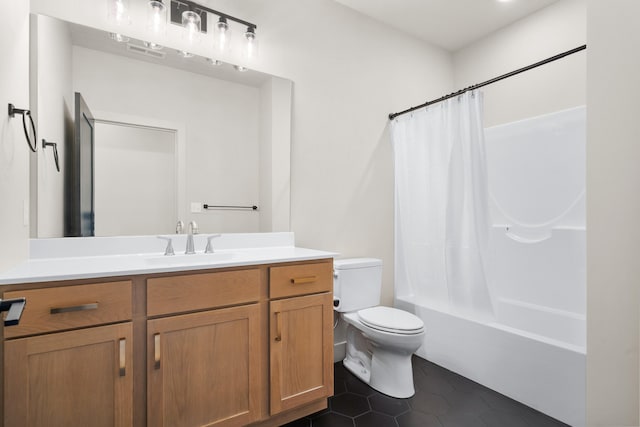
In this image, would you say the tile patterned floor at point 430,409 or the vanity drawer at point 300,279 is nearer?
the vanity drawer at point 300,279

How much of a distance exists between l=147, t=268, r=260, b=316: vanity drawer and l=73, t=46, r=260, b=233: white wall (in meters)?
0.58

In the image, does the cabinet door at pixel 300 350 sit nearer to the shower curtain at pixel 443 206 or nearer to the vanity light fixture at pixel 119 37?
the shower curtain at pixel 443 206

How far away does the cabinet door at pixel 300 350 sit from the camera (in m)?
1.53

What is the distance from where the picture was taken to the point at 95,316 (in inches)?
45.2

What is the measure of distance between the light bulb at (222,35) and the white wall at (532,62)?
2.21 meters

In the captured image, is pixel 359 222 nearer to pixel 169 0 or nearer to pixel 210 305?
pixel 210 305

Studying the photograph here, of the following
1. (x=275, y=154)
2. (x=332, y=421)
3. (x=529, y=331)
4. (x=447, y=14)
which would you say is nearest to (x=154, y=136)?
(x=275, y=154)

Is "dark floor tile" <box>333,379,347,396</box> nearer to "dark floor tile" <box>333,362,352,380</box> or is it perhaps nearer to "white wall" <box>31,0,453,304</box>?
"dark floor tile" <box>333,362,352,380</box>

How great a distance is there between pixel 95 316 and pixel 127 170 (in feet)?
2.76

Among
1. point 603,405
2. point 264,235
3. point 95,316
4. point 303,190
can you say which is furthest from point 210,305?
point 603,405

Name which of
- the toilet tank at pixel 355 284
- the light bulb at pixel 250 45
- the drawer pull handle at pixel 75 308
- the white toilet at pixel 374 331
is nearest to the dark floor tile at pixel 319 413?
the white toilet at pixel 374 331

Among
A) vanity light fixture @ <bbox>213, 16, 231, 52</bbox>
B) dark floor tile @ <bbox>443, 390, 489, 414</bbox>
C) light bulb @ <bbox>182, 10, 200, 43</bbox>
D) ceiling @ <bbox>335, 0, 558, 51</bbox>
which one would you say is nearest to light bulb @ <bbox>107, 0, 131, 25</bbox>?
light bulb @ <bbox>182, 10, 200, 43</bbox>

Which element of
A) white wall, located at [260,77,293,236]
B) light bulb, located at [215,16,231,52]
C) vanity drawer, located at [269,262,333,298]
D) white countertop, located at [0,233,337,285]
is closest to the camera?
white countertop, located at [0,233,337,285]

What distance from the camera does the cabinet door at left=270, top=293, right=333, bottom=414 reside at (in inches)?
60.4
